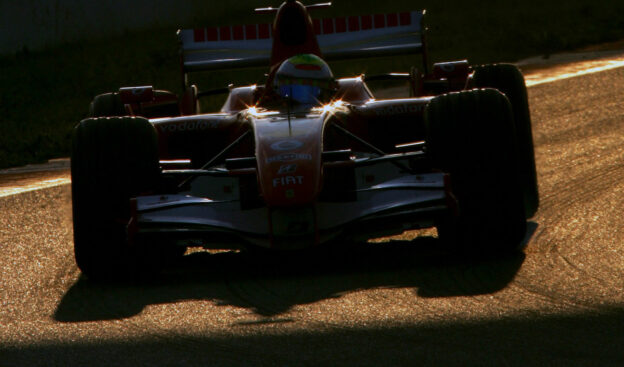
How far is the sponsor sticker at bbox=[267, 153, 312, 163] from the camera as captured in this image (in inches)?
295

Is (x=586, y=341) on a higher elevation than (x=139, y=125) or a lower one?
lower

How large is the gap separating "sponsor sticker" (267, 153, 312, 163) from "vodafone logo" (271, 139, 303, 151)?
88 millimetres

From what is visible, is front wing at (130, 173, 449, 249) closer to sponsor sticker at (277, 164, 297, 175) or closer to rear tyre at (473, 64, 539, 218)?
sponsor sticker at (277, 164, 297, 175)

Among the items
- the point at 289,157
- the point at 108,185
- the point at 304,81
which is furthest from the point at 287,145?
the point at 304,81

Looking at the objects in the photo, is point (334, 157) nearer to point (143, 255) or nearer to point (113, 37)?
point (143, 255)

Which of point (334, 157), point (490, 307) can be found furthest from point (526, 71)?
point (490, 307)

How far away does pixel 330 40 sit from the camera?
12055mm

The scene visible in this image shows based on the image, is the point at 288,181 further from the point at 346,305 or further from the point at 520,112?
the point at 520,112

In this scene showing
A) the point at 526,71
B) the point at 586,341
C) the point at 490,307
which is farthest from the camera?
the point at 526,71

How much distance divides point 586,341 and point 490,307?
2.74 ft

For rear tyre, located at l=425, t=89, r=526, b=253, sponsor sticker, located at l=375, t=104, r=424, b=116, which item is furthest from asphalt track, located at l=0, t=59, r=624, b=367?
sponsor sticker, located at l=375, t=104, r=424, b=116

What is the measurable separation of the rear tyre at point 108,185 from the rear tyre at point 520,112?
2679 mm

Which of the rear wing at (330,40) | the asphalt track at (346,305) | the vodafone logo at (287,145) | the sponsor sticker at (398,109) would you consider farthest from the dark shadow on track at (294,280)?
the rear wing at (330,40)

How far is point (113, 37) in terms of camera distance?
1063 inches
